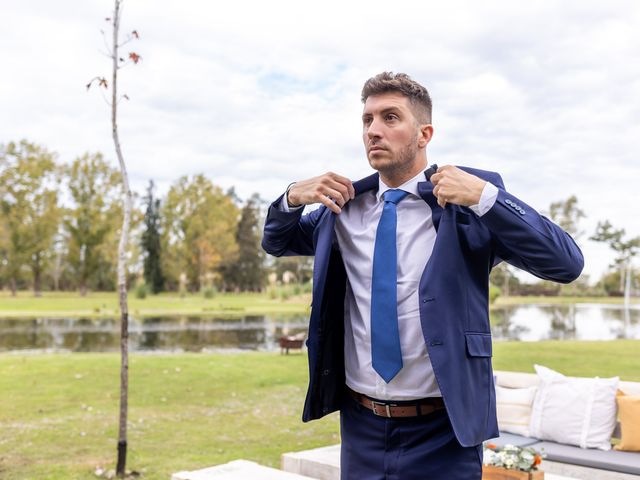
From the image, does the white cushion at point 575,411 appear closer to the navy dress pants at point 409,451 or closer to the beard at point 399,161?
the navy dress pants at point 409,451

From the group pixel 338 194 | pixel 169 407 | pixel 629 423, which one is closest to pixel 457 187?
pixel 338 194

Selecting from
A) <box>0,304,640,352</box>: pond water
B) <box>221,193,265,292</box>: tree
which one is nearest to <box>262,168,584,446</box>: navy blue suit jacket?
<box>0,304,640,352</box>: pond water

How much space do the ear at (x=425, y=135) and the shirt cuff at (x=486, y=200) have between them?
13.5 inches

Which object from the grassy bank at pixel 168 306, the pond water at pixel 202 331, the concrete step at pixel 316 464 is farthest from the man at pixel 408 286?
the grassy bank at pixel 168 306

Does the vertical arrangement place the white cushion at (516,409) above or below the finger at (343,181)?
below

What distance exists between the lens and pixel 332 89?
8.20m

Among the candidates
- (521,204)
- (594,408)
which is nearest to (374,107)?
(521,204)

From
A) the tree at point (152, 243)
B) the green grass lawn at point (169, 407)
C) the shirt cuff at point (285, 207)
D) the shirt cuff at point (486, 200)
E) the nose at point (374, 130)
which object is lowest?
the green grass lawn at point (169, 407)

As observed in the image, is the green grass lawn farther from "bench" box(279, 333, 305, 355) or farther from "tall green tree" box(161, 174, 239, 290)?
→ "tall green tree" box(161, 174, 239, 290)

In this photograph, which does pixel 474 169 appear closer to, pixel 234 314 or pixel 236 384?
pixel 236 384

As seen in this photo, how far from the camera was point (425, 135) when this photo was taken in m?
2.13

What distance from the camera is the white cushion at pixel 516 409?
19.9 feet

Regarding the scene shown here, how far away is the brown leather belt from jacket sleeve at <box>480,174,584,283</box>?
471 mm

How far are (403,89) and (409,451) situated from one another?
103 centimetres
